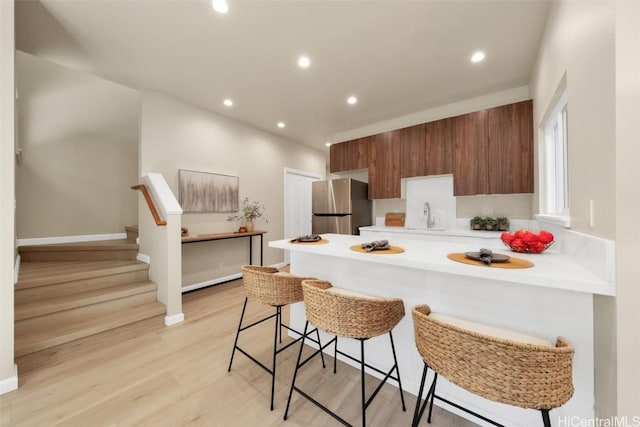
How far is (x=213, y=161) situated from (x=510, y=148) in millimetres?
4134

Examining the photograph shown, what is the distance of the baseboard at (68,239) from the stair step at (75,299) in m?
1.95

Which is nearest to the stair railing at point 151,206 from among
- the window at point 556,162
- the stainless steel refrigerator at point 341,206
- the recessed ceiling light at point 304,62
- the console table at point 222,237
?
the console table at point 222,237

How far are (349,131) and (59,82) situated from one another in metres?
4.46

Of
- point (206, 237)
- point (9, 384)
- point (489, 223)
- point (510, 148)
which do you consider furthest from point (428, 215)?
point (9, 384)

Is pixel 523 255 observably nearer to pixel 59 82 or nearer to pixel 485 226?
pixel 485 226

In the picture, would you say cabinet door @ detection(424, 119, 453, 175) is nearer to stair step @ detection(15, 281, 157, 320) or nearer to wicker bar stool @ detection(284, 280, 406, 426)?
wicker bar stool @ detection(284, 280, 406, 426)

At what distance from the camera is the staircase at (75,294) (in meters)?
2.09

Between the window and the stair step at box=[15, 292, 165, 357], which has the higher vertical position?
the window

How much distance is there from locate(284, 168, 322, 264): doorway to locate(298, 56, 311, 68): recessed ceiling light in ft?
8.79

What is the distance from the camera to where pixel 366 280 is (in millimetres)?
1731

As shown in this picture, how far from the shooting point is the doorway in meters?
5.19

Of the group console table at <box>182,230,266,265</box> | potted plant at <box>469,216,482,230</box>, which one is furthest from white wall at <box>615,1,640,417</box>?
console table at <box>182,230,266,265</box>

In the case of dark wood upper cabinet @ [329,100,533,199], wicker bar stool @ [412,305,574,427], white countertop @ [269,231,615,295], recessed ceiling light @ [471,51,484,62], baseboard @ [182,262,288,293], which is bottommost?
baseboard @ [182,262,288,293]

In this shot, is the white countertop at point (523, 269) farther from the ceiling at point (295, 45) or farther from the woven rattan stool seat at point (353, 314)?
the ceiling at point (295, 45)
